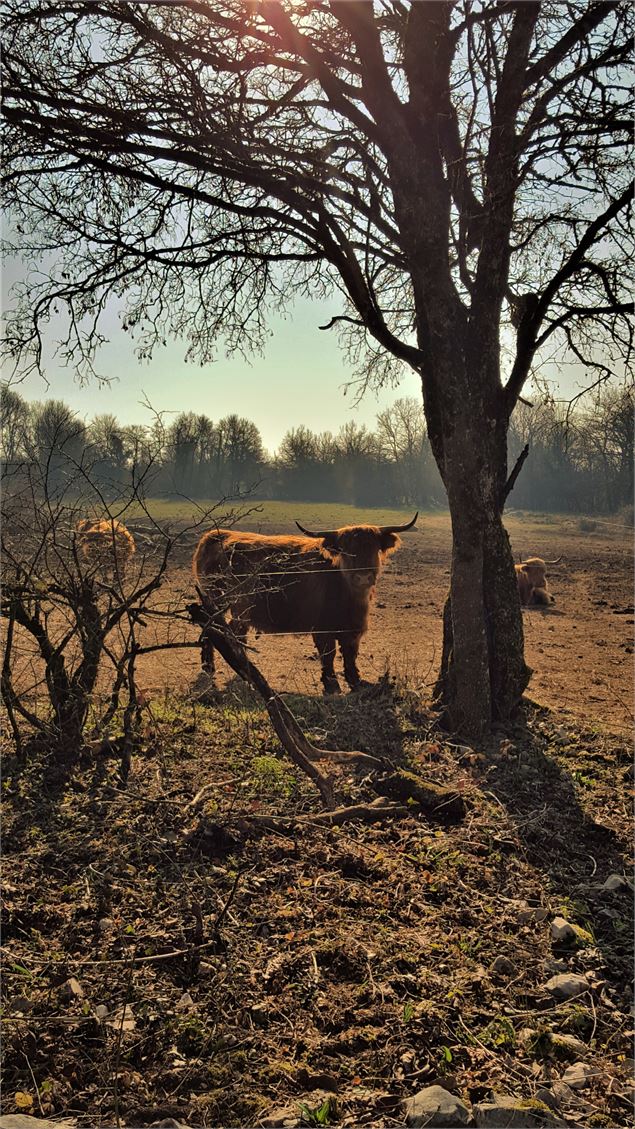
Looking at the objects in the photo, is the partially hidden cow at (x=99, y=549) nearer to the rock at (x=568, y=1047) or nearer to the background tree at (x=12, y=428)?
the background tree at (x=12, y=428)

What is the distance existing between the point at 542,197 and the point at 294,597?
5.58 meters

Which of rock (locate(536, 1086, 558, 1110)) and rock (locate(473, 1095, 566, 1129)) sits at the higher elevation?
rock (locate(473, 1095, 566, 1129))

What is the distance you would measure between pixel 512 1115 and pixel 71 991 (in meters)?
1.82

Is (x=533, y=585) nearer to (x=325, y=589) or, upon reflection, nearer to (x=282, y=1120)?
(x=325, y=589)

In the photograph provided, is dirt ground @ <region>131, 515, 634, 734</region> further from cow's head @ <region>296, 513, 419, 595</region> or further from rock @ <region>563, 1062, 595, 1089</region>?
rock @ <region>563, 1062, 595, 1089</region>

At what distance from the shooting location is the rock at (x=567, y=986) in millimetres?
3106

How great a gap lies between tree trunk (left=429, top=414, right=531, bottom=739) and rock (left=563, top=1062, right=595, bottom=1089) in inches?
156

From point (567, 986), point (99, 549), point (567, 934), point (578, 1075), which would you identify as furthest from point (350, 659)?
point (578, 1075)

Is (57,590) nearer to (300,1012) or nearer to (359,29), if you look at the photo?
(300,1012)

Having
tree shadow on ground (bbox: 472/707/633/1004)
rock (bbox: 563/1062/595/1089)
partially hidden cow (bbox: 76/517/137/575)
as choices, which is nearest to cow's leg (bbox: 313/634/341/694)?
tree shadow on ground (bbox: 472/707/633/1004)

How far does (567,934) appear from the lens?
138 inches

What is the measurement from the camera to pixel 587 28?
5.90 metres

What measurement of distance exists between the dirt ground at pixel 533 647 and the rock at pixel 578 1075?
10.2ft

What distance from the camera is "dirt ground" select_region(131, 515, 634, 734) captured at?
8.52 meters
